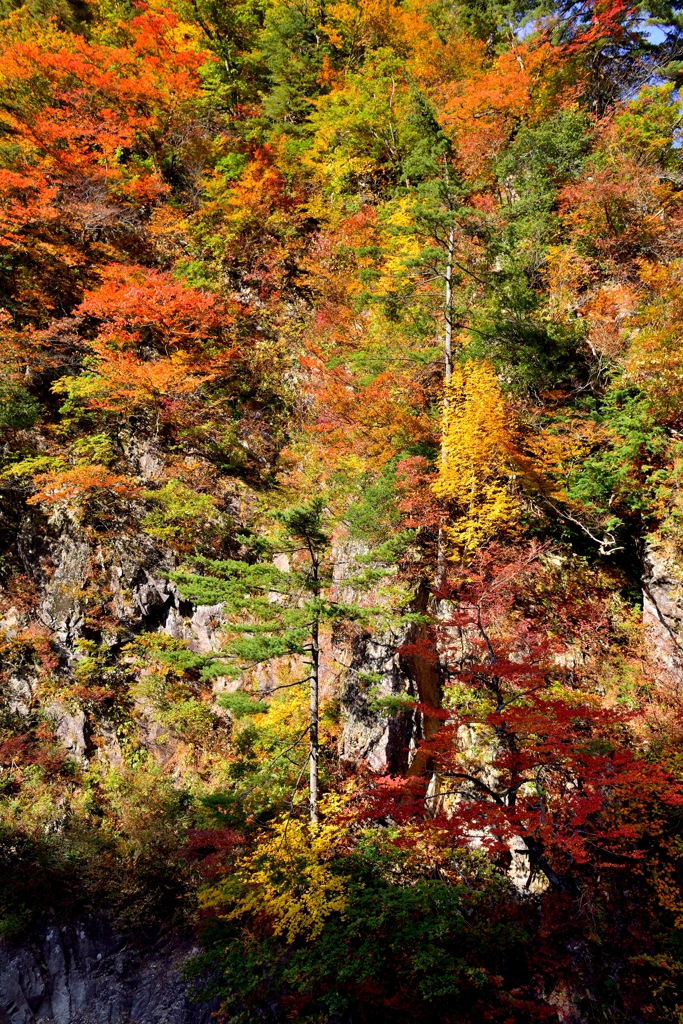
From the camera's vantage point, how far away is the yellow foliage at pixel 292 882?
736 cm

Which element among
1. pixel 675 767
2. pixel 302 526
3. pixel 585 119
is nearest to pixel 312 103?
pixel 585 119

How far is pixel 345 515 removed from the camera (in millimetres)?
11578

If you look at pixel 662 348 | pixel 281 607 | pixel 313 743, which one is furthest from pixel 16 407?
pixel 662 348

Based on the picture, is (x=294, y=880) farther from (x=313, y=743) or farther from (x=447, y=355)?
(x=447, y=355)

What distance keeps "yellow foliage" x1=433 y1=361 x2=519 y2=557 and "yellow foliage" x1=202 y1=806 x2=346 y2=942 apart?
21.3 feet

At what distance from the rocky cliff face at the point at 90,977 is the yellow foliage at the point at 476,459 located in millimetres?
10342

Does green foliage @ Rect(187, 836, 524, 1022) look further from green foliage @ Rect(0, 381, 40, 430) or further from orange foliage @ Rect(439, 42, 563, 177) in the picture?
orange foliage @ Rect(439, 42, 563, 177)

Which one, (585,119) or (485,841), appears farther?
(585,119)

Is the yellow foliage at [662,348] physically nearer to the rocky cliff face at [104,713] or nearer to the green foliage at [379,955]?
the rocky cliff face at [104,713]

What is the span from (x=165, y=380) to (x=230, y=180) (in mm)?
10504

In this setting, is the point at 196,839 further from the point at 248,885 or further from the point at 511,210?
the point at 511,210

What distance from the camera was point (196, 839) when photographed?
988cm

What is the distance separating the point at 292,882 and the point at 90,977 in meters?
6.18

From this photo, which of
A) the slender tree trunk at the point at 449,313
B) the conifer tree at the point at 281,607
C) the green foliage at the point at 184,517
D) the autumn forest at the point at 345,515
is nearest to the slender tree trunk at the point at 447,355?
the slender tree trunk at the point at 449,313
